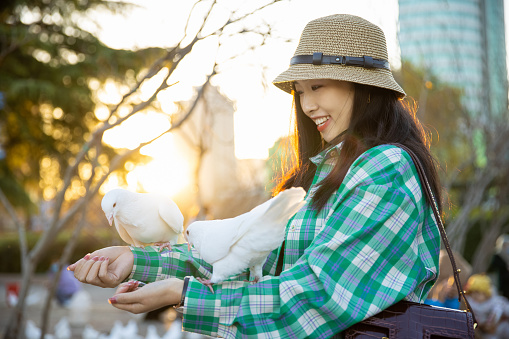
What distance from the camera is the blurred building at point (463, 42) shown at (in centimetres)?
558

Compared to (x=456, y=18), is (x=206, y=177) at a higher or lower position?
lower

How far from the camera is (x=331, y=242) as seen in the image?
133 centimetres

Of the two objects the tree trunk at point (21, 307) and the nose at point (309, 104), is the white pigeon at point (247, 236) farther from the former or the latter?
the tree trunk at point (21, 307)

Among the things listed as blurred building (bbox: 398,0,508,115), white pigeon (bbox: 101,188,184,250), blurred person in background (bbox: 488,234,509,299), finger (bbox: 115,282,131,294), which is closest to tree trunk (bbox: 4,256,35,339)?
white pigeon (bbox: 101,188,184,250)

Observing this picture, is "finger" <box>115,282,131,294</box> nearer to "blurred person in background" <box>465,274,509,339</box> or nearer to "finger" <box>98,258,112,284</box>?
"finger" <box>98,258,112,284</box>

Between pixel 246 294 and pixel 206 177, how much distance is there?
13610mm

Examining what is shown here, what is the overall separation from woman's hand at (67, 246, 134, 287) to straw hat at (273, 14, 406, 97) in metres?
0.81

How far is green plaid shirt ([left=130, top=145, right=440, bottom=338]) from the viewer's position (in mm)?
1311

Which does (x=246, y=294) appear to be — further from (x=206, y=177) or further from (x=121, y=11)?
(x=206, y=177)

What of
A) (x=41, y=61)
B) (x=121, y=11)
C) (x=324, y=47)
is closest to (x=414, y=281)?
Answer: (x=324, y=47)

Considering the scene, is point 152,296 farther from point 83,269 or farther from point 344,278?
point 344,278

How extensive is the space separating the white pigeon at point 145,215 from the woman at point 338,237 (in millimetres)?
186

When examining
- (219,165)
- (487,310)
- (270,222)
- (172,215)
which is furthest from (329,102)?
(219,165)

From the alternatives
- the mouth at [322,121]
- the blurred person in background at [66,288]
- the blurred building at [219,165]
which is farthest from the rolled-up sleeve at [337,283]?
the blurred person in background at [66,288]
